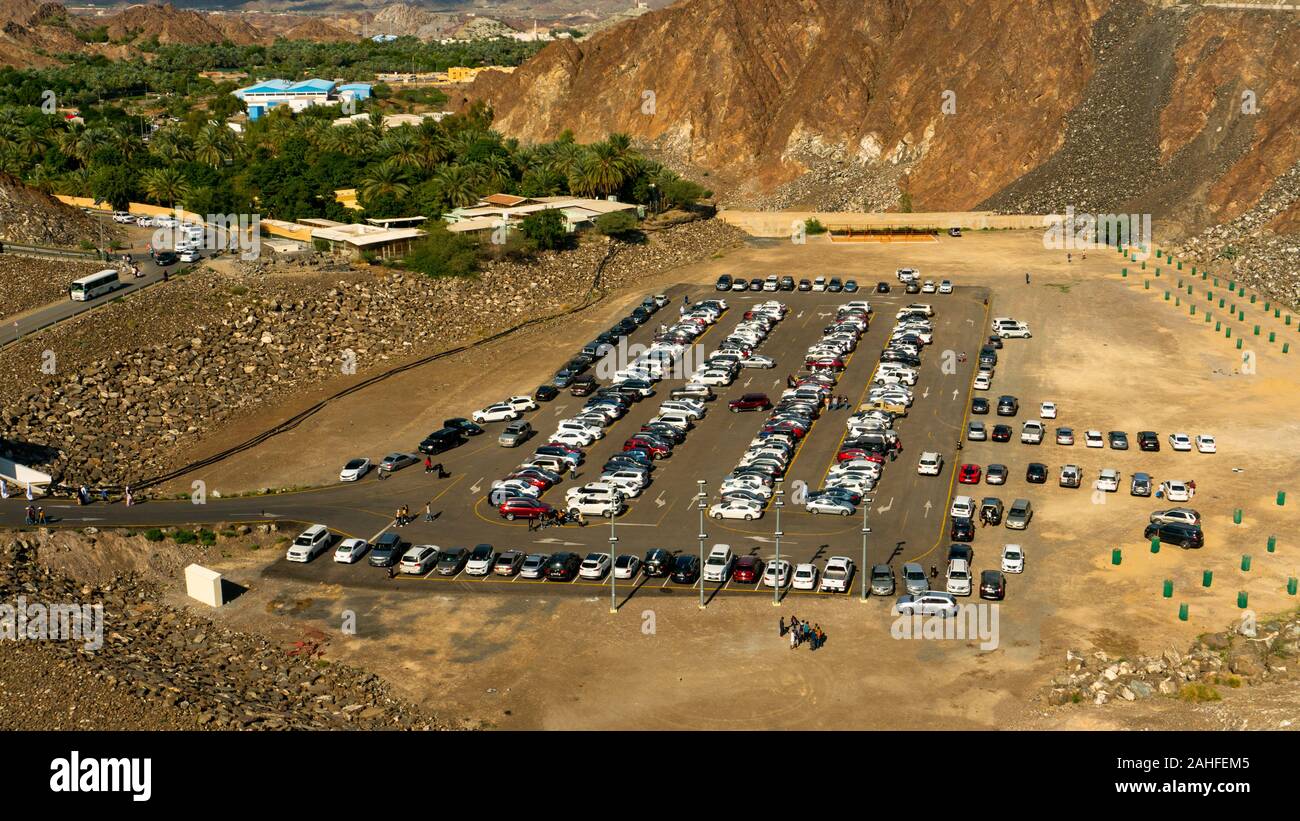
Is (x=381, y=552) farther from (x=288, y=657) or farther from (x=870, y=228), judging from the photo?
(x=870, y=228)

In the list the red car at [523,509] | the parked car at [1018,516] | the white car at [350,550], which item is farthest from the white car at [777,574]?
the white car at [350,550]

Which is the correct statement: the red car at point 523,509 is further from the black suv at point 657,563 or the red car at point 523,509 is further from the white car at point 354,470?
the white car at point 354,470

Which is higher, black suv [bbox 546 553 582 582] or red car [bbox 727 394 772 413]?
red car [bbox 727 394 772 413]

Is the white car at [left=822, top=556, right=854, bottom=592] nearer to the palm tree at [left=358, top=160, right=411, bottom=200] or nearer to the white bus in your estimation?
the white bus

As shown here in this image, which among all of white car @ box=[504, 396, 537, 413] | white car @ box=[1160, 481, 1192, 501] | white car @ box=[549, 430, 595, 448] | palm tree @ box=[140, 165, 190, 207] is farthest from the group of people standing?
palm tree @ box=[140, 165, 190, 207]
